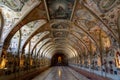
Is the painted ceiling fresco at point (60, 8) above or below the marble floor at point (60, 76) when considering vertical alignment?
above

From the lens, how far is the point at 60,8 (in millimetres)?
14016

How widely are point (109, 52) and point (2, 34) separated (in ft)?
36.7

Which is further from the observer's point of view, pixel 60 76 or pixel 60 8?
pixel 60 76

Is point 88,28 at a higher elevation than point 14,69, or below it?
higher

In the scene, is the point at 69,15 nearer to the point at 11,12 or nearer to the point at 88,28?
the point at 88,28

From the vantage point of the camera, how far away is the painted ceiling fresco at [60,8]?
12.8 meters

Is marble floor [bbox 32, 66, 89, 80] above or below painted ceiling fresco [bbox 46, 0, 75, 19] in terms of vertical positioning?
below

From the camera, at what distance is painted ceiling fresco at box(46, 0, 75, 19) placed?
12.8 metres

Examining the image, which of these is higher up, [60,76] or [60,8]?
[60,8]

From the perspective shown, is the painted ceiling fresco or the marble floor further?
the marble floor

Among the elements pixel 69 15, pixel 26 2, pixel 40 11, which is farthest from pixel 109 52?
pixel 26 2

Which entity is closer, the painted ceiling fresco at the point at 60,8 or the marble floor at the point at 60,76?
the painted ceiling fresco at the point at 60,8

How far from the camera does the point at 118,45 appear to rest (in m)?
13.6

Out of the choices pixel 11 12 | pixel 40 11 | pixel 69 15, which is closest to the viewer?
pixel 11 12
